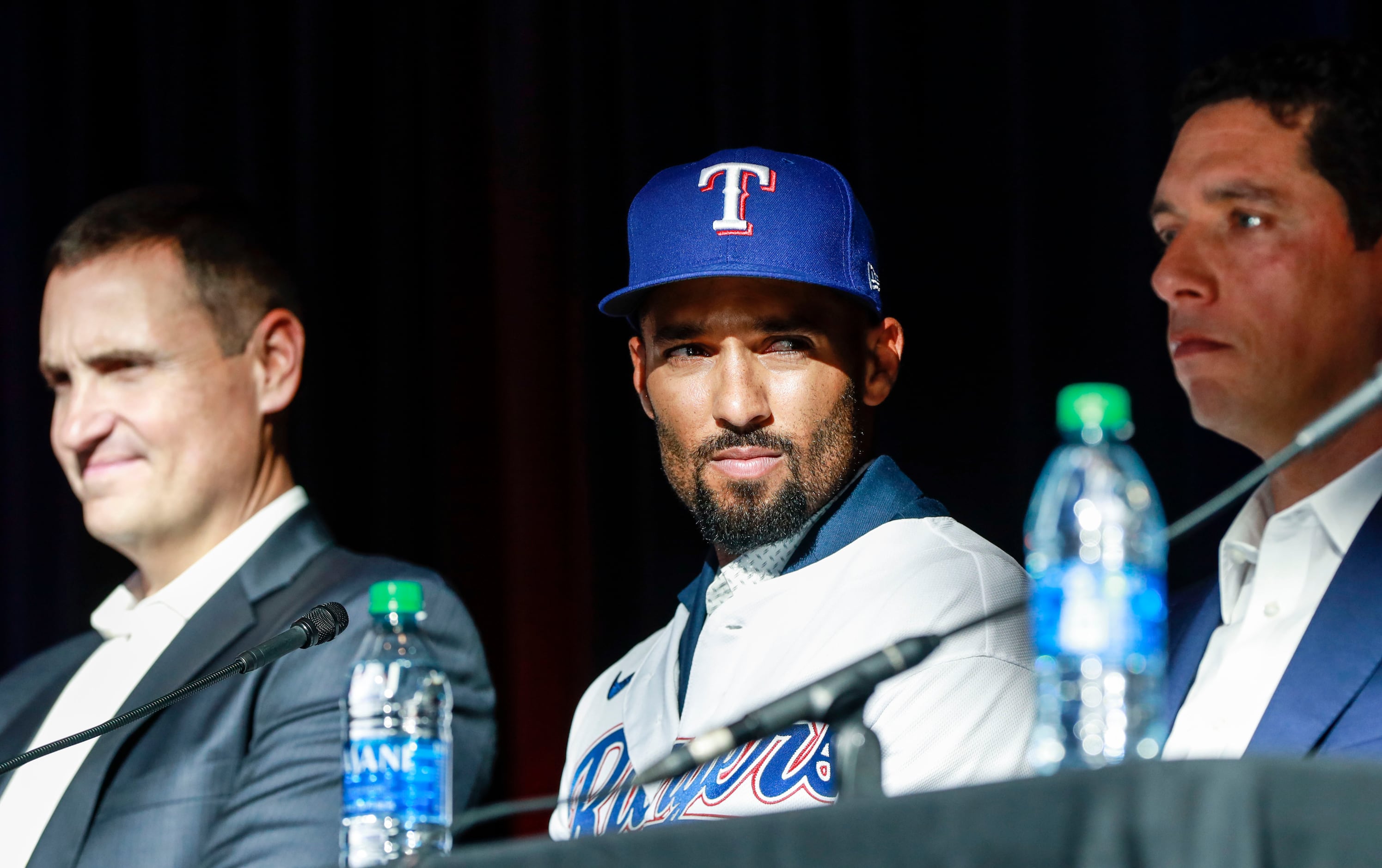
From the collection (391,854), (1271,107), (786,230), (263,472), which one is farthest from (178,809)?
(1271,107)

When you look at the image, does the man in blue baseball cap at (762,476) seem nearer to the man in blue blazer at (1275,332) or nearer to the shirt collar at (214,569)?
the man in blue blazer at (1275,332)

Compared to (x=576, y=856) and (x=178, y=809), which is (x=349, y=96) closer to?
(x=178, y=809)

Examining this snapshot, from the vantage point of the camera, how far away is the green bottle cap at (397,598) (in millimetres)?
1502

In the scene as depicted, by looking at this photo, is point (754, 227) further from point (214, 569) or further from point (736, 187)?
point (214, 569)

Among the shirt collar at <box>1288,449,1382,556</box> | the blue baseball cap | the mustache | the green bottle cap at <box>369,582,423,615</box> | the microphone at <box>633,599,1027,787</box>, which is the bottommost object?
the microphone at <box>633,599,1027,787</box>

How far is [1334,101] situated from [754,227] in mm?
643

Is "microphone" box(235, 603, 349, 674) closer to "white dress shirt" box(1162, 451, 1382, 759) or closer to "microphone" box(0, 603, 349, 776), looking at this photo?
"microphone" box(0, 603, 349, 776)

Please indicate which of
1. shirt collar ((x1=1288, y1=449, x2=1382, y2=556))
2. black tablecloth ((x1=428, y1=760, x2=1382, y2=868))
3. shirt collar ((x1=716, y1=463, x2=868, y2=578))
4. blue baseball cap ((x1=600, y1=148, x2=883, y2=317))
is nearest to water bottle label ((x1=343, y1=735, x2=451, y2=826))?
shirt collar ((x1=716, y1=463, x2=868, y2=578))

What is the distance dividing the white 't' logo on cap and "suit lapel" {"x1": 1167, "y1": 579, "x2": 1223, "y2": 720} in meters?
0.66

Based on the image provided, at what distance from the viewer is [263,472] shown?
85.2 inches

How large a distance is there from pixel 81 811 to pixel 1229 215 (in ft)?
4.93

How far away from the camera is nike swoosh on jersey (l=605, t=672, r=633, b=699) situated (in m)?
1.88

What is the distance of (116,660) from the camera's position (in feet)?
6.84

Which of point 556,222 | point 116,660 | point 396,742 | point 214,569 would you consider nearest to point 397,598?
point 396,742
